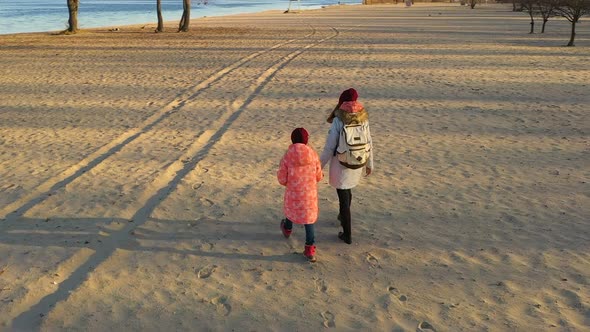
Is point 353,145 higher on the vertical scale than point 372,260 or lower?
higher

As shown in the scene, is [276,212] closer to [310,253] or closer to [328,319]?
[310,253]

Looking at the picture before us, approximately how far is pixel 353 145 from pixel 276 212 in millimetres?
1775

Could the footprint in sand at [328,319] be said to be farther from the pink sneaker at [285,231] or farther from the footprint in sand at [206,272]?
the pink sneaker at [285,231]

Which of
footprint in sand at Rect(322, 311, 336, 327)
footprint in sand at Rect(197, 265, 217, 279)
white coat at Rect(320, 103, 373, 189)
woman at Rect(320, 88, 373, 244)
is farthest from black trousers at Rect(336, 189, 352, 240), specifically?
footprint in sand at Rect(197, 265, 217, 279)

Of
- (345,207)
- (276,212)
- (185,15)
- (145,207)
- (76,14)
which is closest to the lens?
(345,207)

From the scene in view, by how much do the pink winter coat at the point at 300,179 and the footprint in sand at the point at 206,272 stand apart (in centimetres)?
96

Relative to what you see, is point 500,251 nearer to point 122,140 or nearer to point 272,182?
point 272,182

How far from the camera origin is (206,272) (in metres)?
5.18

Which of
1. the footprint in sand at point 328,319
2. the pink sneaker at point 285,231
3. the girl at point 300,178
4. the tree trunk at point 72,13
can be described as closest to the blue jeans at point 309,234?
the girl at point 300,178

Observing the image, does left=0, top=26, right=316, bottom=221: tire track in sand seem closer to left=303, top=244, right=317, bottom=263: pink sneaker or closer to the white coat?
left=303, top=244, right=317, bottom=263: pink sneaker

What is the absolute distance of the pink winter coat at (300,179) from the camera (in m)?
5.12

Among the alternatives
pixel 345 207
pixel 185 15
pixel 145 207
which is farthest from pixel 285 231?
pixel 185 15

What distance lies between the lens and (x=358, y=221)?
6363mm

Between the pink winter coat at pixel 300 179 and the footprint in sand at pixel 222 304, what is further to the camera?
the pink winter coat at pixel 300 179
